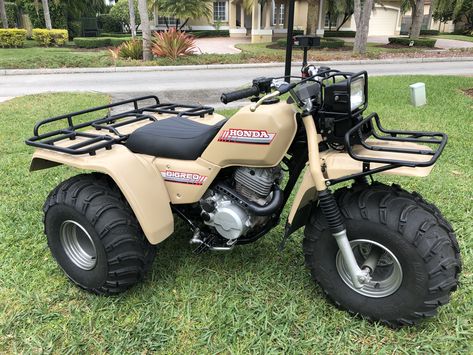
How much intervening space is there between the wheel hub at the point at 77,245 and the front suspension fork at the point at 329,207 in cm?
158

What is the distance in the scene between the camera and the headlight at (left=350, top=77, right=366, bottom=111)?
2273 millimetres

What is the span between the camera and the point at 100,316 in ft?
8.35

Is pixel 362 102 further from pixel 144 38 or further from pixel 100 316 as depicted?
pixel 144 38

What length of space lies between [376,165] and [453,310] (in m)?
1.09

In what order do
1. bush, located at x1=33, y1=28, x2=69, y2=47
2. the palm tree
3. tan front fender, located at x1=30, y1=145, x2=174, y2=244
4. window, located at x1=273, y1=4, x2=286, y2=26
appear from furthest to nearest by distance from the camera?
window, located at x1=273, y1=4, x2=286, y2=26 → the palm tree → bush, located at x1=33, y1=28, x2=69, y2=47 → tan front fender, located at x1=30, y1=145, x2=174, y2=244

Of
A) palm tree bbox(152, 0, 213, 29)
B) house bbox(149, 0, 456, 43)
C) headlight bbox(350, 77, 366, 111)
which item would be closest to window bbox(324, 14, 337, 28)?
house bbox(149, 0, 456, 43)

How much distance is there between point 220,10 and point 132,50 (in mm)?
21245

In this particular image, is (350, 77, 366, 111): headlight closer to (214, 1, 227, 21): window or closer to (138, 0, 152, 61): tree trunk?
(138, 0, 152, 61): tree trunk

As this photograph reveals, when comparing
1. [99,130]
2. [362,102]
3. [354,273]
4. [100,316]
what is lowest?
[100,316]

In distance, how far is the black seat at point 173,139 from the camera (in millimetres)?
2586

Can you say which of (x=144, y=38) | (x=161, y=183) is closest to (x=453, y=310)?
(x=161, y=183)

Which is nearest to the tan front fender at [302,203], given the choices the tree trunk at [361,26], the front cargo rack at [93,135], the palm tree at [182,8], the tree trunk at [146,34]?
the front cargo rack at [93,135]

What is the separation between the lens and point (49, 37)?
A: 21953 mm

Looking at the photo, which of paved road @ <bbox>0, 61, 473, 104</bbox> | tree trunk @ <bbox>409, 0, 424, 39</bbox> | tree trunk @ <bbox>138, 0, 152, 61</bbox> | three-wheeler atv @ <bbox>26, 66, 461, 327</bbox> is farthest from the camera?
tree trunk @ <bbox>409, 0, 424, 39</bbox>
